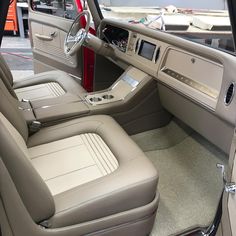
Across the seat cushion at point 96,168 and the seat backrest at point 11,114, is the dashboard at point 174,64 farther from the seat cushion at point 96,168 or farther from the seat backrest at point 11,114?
the seat backrest at point 11,114

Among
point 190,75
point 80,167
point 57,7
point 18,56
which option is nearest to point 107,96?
point 190,75

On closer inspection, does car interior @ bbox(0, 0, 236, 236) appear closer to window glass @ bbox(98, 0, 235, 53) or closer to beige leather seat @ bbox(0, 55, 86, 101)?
beige leather seat @ bbox(0, 55, 86, 101)

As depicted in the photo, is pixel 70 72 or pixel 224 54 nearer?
pixel 224 54

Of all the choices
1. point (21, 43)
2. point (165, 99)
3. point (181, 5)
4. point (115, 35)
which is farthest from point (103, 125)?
point (21, 43)

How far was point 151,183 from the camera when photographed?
1.00 metres

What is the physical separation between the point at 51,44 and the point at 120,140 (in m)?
1.41

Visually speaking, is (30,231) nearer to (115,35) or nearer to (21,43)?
(115,35)

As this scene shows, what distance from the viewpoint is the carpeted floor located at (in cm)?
136

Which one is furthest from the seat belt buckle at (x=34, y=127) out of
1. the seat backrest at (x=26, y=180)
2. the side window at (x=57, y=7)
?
the side window at (x=57, y=7)

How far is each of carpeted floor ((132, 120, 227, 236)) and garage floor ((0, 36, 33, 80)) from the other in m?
2.14

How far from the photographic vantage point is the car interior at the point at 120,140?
869 millimetres

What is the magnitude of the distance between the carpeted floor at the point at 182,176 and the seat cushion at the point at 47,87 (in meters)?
0.53

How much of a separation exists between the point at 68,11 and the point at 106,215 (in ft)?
5.72

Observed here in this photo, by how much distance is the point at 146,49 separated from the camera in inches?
65.8
